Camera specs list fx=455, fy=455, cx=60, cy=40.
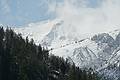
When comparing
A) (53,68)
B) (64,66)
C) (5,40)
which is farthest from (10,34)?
(64,66)

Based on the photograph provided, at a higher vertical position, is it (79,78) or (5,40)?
(5,40)

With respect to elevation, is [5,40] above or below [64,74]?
above

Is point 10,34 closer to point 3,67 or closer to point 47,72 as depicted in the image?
point 47,72

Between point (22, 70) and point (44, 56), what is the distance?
4454cm

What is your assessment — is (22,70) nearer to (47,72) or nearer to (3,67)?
(3,67)

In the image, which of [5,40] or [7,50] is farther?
[5,40]

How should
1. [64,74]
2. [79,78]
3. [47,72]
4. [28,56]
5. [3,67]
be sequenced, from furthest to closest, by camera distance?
[64,74] → [79,78] → [47,72] → [28,56] → [3,67]

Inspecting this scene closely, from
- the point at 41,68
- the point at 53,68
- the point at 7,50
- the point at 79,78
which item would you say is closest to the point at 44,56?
the point at 53,68

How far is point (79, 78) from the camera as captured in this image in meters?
136

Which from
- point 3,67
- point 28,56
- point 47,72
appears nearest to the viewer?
point 3,67

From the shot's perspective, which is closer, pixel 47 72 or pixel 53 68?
pixel 47 72

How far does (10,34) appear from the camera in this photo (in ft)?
424

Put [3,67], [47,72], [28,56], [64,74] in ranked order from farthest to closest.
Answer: [64,74], [47,72], [28,56], [3,67]

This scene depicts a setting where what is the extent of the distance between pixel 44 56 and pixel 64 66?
31.8 feet
